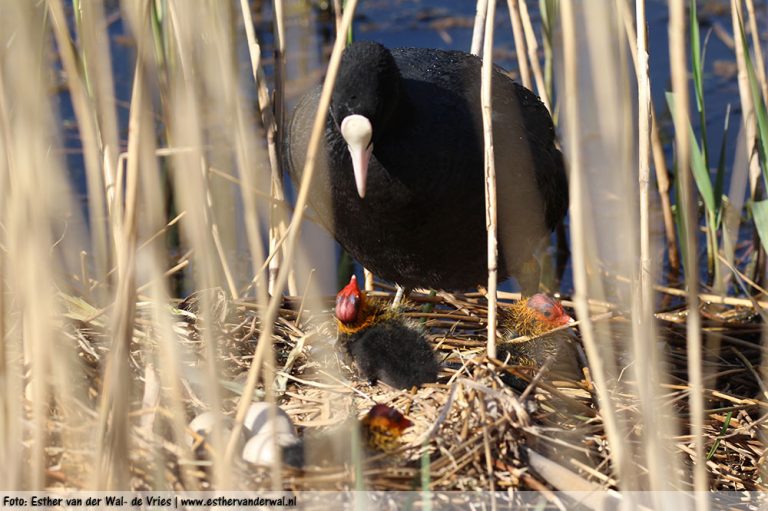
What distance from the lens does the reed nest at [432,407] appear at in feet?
6.58

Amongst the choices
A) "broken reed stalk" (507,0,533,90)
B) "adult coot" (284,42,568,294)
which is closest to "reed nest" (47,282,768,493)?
"adult coot" (284,42,568,294)

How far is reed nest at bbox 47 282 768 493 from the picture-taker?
79.0 inches

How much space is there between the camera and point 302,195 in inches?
65.7

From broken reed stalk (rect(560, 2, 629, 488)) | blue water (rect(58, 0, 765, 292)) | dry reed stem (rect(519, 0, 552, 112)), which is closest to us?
broken reed stalk (rect(560, 2, 629, 488))

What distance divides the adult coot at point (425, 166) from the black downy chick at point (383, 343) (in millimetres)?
277

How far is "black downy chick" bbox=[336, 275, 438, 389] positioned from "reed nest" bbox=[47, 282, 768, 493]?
0.16 ft

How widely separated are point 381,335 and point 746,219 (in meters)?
2.84

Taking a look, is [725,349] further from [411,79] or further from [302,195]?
[302,195]

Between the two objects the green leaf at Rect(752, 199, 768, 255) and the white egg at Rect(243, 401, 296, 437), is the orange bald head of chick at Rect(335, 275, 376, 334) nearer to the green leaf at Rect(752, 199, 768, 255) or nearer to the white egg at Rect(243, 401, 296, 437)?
the white egg at Rect(243, 401, 296, 437)

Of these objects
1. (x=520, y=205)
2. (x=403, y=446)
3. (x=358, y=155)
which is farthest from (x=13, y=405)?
(x=520, y=205)

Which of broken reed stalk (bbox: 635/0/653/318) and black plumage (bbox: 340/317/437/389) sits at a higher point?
broken reed stalk (bbox: 635/0/653/318)

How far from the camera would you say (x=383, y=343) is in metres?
2.60

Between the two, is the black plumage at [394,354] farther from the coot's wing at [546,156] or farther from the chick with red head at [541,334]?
the coot's wing at [546,156]

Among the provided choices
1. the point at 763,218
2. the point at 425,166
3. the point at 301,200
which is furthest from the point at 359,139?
the point at 763,218
